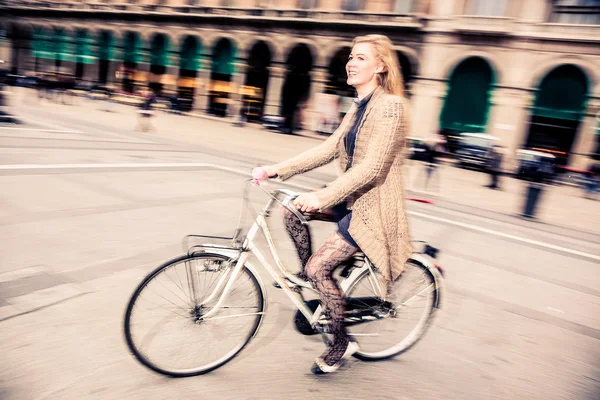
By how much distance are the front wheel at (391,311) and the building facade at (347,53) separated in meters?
21.5

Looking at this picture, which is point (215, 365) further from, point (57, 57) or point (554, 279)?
point (57, 57)

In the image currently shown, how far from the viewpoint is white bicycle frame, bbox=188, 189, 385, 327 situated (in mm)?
2639

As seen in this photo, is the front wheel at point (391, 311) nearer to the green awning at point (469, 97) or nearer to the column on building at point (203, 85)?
the green awning at point (469, 97)

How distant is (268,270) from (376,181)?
87 cm

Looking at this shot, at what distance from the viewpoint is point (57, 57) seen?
3984 centimetres

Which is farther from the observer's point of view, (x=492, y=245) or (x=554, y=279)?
(x=492, y=245)

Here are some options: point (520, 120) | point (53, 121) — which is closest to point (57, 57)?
point (53, 121)

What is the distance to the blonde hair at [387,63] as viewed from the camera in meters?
2.55

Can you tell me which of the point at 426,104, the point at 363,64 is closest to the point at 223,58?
the point at 426,104

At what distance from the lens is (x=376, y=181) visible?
255 centimetres

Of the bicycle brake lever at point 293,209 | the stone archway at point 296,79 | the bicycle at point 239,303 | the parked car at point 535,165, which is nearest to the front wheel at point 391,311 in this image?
the bicycle at point 239,303

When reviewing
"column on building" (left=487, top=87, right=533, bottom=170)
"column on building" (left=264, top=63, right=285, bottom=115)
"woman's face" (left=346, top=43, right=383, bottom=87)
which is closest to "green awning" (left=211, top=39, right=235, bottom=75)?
"column on building" (left=264, top=63, right=285, bottom=115)

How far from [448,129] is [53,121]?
1839 cm

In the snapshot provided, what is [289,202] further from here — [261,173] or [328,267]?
[328,267]
